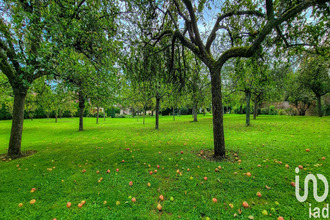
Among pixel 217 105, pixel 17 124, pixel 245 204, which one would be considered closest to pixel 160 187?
pixel 245 204

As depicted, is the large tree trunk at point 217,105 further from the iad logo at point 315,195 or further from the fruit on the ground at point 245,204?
the fruit on the ground at point 245,204

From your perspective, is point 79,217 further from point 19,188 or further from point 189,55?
point 189,55

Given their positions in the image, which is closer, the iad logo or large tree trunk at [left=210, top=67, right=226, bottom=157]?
the iad logo

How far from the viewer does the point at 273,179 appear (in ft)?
11.3

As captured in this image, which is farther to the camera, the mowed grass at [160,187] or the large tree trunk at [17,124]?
the large tree trunk at [17,124]

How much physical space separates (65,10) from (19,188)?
17.0ft

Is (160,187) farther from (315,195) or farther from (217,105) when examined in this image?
(315,195)

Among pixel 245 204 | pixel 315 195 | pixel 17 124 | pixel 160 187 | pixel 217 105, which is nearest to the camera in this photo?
pixel 245 204

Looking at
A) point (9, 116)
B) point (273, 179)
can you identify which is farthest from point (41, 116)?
point (273, 179)

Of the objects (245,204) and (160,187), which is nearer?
(245,204)

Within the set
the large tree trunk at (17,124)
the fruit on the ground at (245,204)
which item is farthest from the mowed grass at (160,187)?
the large tree trunk at (17,124)

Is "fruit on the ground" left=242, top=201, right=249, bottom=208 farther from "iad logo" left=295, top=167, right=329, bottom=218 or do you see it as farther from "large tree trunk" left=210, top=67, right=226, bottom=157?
"large tree trunk" left=210, top=67, right=226, bottom=157

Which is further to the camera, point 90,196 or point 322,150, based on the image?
point 322,150

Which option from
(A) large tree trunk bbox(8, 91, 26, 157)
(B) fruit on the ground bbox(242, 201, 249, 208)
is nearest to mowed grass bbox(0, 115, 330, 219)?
(B) fruit on the ground bbox(242, 201, 249, 208)
